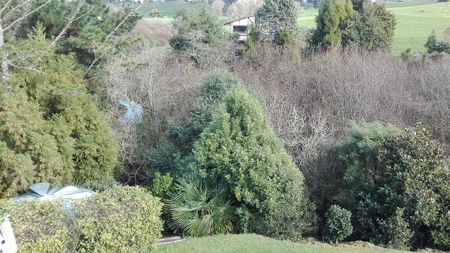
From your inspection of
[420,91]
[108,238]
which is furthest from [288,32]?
[108,238]

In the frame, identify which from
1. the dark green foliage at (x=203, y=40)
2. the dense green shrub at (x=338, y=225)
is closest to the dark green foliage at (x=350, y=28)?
the dark green foliage at (x=203, y=40)

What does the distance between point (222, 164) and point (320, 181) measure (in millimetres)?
3479

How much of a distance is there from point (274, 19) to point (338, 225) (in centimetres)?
1610

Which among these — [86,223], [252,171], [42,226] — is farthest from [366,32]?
[42,226]

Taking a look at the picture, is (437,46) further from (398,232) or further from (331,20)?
(398,232)

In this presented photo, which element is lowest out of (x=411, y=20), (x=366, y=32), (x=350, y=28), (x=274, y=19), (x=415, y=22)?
(x=415, y=22)

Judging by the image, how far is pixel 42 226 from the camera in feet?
27.6

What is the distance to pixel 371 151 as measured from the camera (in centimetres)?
1236

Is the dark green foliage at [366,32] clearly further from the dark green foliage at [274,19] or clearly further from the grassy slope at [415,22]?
the dark green foliage at [274,19]

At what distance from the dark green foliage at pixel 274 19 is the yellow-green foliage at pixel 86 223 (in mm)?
17440

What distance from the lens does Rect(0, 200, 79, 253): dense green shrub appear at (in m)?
8.13

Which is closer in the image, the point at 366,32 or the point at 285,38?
the point at 366,32

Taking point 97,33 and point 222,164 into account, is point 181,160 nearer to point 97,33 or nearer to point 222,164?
point 222,164

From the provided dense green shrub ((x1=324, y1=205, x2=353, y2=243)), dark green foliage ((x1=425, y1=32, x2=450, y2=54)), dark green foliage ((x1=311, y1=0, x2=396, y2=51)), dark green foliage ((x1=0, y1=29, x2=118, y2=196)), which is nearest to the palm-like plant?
dense green shrub ((x1=324, y1=205, x2=353, y2=243))
